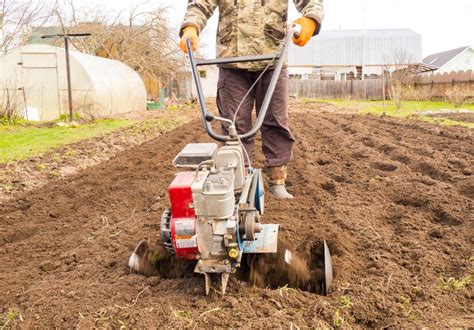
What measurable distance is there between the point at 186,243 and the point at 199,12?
2283mm

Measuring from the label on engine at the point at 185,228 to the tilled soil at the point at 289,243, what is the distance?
1.11 feet

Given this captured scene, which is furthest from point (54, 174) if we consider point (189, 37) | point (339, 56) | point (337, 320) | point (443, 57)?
point (443, 57)

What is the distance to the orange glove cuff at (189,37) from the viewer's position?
11.8 ft

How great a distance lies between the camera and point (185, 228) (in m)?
2.42

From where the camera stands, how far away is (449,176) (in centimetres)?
552

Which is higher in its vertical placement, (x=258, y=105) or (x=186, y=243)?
(x=258, y=105)

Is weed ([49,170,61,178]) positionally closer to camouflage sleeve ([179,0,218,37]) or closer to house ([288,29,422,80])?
camouflage sleeve ([179,0,218,37])

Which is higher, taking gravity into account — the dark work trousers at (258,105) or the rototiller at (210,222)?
the dark work trousers at (258,105)

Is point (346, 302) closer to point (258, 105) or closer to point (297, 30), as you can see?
point (297, 30)

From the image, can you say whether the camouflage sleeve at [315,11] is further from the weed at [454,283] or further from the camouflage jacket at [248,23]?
the weed at [454,283]

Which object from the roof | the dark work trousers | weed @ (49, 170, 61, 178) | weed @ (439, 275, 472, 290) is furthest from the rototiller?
the roof

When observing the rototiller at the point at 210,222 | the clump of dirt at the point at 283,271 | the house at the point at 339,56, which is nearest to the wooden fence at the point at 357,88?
the house at the point at 339,56

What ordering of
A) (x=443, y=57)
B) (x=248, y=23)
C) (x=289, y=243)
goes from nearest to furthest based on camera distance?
(x=289, y=243), (x=248, y=23), (x=443, y=57)

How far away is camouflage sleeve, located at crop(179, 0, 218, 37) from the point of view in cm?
393
